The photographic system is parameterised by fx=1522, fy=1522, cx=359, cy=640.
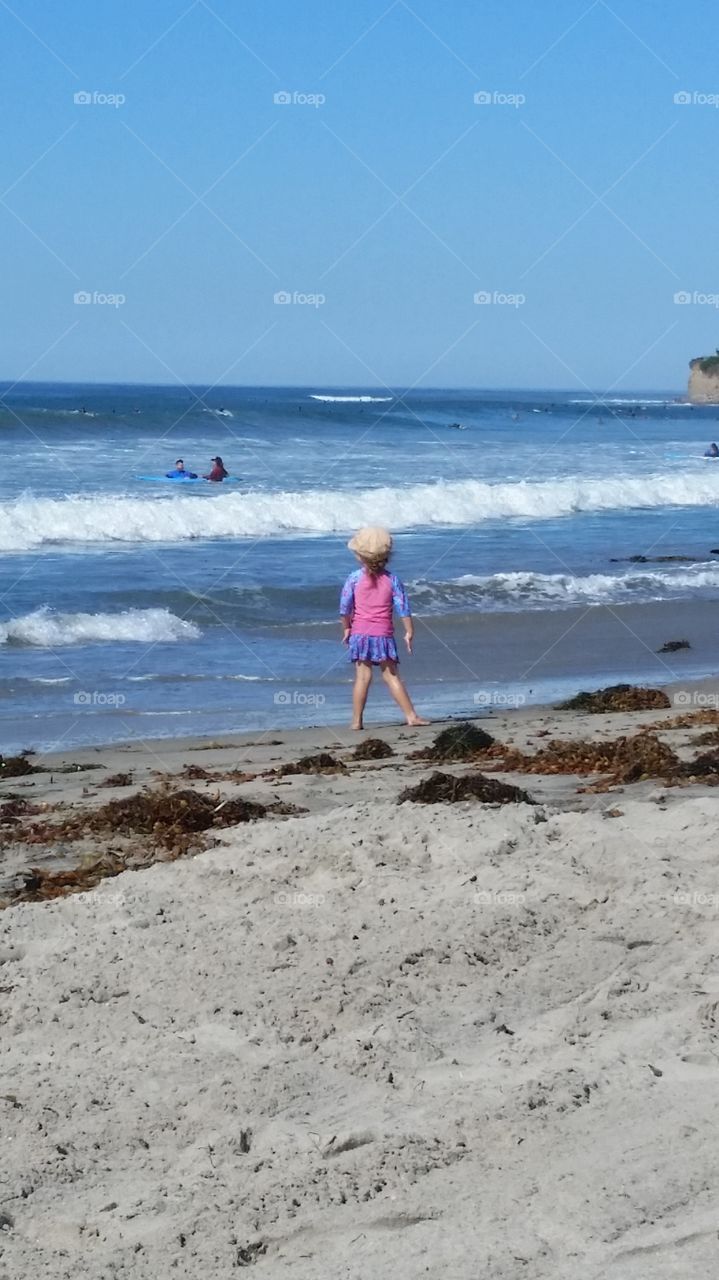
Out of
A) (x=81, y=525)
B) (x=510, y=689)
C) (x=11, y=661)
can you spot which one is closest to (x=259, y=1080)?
(x=510, y=689)

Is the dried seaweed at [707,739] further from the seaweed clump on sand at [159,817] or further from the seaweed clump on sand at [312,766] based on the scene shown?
the seaweed clump on sand at [159,817]

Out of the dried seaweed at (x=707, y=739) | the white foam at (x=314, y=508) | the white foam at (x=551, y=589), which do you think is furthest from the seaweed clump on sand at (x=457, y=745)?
the white foam at (x=314, y=508)

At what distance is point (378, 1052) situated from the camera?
4.51m

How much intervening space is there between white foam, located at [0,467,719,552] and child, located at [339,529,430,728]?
45.2ft

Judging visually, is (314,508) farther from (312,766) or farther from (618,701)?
(312,766)

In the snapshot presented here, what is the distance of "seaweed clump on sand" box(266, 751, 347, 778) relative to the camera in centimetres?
900

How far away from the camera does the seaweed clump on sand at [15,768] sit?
963 cm

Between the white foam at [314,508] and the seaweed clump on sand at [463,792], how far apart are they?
17345mm

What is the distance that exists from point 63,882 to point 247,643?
9045 mm

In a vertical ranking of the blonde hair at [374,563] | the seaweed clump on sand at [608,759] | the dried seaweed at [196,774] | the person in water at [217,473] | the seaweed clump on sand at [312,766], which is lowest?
the dried seaweed at [196,774]

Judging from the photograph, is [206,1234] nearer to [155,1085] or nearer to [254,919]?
[155,1085]

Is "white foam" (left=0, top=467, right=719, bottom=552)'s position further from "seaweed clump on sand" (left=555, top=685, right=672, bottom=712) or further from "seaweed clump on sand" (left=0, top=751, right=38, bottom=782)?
"seaweed clump on sand" (left=0, top=751, right=38, bottom=782)

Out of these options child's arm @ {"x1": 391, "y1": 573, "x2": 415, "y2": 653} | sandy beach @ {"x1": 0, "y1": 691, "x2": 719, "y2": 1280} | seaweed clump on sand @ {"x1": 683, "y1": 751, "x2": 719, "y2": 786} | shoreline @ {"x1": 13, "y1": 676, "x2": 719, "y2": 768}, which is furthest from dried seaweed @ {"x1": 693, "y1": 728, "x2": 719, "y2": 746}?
sandy beach @ {"x1": 0, "y1": 691, "x2": 719, "y2": 1280}

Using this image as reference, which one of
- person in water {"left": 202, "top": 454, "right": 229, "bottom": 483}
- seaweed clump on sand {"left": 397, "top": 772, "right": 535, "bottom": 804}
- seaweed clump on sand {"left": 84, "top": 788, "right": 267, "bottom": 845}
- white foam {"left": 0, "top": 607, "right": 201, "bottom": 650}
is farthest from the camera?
person in water {"left": 202, "top": 454, "right": 229, "bottom": 483}
